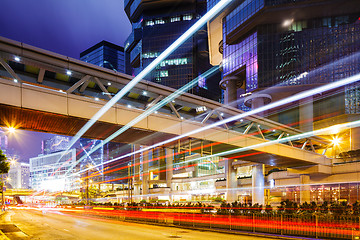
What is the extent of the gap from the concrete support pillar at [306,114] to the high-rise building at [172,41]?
2917 inches

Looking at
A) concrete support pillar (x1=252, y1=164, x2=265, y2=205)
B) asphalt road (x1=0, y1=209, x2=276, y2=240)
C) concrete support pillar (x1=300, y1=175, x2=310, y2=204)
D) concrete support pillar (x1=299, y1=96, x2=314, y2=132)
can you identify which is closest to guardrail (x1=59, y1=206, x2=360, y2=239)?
asphalt road (x1=0, y1=209, x2=276, y2=240)

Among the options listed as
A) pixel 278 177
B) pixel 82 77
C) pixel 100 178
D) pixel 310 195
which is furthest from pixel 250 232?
pixel 100 178

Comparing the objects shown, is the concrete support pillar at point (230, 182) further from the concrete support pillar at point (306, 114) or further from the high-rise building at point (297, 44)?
the concrete support pillar at point (306, 114)

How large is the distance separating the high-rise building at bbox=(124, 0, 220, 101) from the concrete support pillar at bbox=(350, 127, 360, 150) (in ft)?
283

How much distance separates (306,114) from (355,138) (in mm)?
12141

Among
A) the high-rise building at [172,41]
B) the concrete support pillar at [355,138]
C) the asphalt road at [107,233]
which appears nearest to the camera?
the asphalt road at [107,233]

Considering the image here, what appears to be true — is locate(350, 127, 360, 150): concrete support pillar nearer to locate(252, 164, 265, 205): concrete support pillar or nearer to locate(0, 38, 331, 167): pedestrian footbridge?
locate(252, 164, 265, 205): concrete support pillar

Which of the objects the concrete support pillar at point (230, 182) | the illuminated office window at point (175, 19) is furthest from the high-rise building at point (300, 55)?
the illuminated office window at point (175, 19)

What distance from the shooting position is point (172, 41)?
137 m

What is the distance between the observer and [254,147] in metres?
24.6

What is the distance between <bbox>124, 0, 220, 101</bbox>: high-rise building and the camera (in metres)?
138

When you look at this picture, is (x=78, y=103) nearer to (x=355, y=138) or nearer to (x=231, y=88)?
(x=355, y=138)

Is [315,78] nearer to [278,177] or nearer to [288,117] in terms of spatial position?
[288,117]

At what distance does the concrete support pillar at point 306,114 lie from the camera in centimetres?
6500
